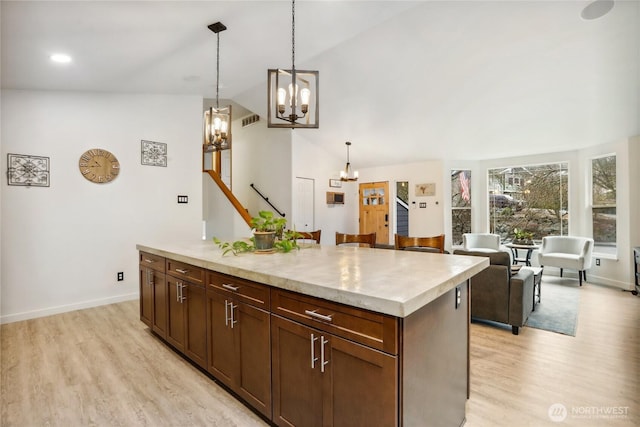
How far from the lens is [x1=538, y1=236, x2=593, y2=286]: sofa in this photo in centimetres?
532

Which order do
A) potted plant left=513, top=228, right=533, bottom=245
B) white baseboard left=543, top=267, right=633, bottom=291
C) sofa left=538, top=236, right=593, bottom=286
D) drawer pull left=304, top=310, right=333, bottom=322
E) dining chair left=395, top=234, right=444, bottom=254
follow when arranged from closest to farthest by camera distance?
drawer pull left=304, top=310, right=333, bottom=322, dining chair left=395, top=234, right=444, bottom=254, white baseboard left=543, top=267, right=633, bottom=291, sofa left=538, top=236, right=593, bottom=286, potted plant left=513, top=228, right=533, bottom=245

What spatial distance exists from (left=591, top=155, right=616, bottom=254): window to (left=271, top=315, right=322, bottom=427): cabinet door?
6400mm

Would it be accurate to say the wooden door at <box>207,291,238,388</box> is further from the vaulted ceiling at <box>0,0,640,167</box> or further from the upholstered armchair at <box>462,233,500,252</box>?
the upholstered armchair at <box>462,233,500,252</box>

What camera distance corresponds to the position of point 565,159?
6.19 m

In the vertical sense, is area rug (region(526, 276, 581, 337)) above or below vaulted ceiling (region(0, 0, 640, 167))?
below

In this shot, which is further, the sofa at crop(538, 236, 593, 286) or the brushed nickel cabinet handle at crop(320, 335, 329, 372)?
the sofa at crop(538, 236, 593, 286)

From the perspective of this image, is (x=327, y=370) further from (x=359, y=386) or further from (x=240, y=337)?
(x=240, y=337)

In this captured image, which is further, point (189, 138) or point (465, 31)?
point (189, 138)

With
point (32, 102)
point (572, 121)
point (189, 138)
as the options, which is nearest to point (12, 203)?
point (32, 102)

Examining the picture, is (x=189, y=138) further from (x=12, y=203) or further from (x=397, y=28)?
(x=397, y=28)

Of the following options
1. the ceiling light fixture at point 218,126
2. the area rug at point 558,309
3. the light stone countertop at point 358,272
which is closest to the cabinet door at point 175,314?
the light stone countertop at point 358,272

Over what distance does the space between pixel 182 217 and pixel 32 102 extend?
2.17 meters

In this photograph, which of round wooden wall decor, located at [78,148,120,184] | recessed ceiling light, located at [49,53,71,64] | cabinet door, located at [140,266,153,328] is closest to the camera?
cabinet door, located at [140,266,153,328]

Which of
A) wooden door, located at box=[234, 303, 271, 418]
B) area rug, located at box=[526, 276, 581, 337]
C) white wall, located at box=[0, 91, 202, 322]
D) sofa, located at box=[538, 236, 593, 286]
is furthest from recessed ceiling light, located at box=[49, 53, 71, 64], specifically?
sofa, located at box=[538, 236, 593, 286]
